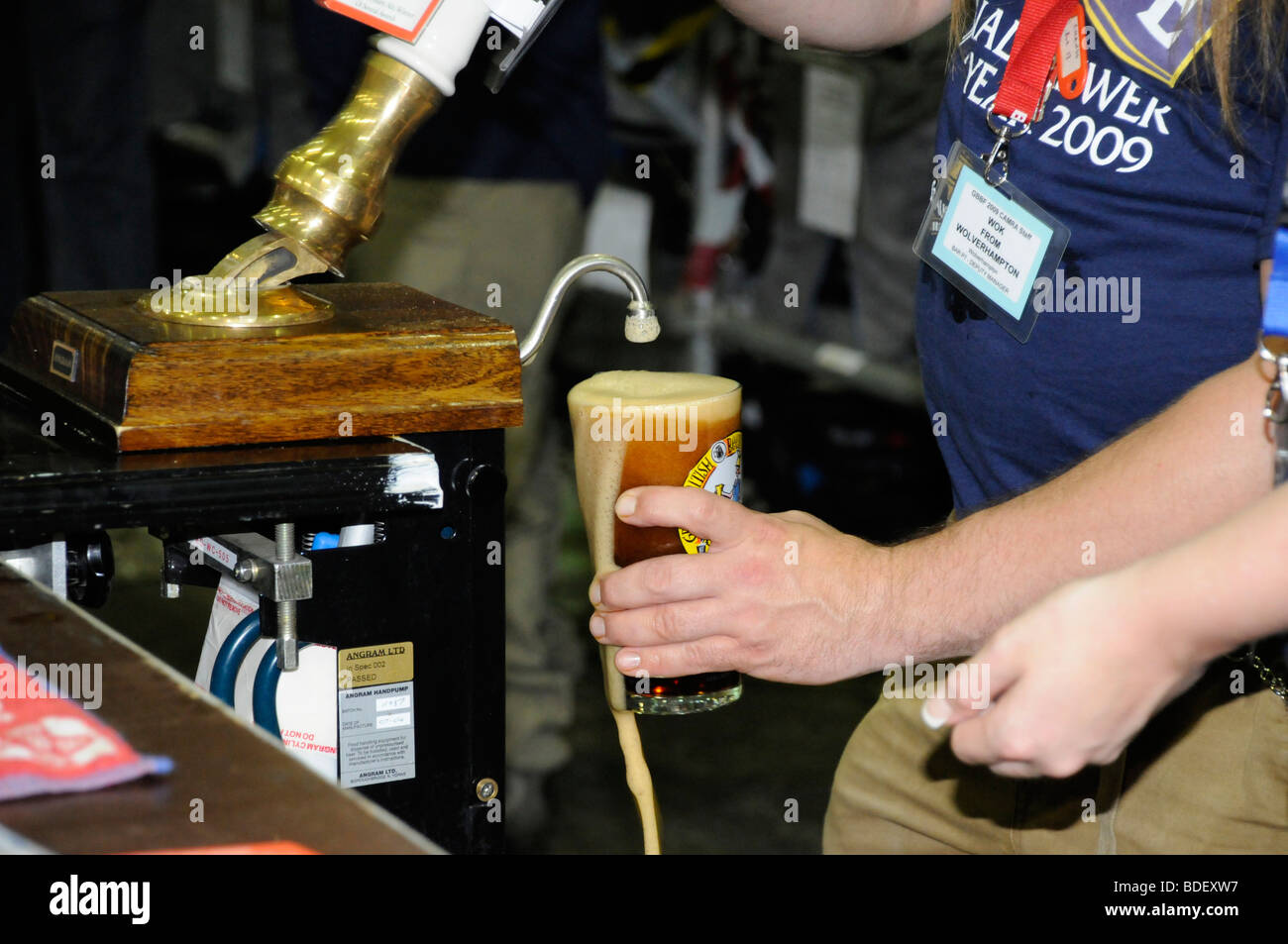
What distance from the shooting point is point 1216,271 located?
102 centimetres

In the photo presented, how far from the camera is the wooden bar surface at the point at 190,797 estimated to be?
0.68 meters

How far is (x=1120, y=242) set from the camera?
1.06 metres

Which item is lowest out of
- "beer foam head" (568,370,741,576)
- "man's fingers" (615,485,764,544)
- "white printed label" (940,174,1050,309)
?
"man's fingers" (615,485,764,544)

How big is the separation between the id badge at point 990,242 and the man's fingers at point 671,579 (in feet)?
1.00

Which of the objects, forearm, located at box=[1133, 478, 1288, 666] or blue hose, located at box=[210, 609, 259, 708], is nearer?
forearm, located at box=[1133, 478, 1288, 666]

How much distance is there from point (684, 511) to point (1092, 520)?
27 cm

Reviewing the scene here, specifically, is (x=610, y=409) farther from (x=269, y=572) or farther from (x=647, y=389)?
(x=269, y=572)

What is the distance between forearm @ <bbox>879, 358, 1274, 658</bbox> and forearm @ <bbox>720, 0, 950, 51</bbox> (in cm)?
52

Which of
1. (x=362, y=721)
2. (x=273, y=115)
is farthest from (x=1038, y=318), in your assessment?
(x=273, y=115)

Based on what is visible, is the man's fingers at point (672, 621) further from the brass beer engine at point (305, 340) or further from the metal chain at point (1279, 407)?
the metal chain at point (1279, 407)

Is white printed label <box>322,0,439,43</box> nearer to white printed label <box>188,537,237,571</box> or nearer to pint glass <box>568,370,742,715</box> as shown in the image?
pint glass <box>568,370,742,715</box>

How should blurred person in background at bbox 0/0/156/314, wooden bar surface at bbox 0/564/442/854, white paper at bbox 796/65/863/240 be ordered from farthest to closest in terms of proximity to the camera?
white paper at bbox 796/65/863/240 < blurred person in background at bbox 0/0/156/314 < wooden bar surface at bbox 0/564/442/854

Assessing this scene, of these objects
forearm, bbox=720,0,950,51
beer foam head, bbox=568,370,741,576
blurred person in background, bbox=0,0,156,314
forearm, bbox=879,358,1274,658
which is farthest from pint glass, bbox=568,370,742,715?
blurred person in background, bbox=0,0,156,314

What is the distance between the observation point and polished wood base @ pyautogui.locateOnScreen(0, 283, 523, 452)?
1008mm
